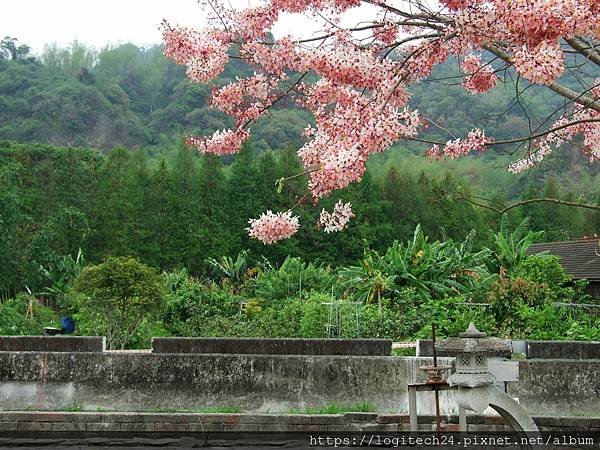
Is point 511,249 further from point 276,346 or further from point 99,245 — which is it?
point 99,245

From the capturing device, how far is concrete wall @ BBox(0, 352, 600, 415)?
32.5ft

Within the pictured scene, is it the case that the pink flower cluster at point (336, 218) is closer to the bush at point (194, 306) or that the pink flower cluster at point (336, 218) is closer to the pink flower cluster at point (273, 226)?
the pink flower cluster at point (273, 226)

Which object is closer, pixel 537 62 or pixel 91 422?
pixel 537 62

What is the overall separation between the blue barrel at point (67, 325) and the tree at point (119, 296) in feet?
12.0

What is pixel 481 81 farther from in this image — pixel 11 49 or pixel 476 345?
pixel 11 49

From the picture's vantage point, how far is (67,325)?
18.0m

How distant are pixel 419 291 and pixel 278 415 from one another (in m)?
7.59

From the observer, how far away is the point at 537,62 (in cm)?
477

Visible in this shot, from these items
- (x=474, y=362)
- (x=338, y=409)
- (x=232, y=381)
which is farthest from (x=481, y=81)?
(x=232, y=381)

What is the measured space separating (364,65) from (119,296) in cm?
905

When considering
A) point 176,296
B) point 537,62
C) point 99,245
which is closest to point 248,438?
point 537,62

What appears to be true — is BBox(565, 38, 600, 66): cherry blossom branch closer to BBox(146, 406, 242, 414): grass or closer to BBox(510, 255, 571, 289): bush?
BBox(146, 406, 242, 414): grass

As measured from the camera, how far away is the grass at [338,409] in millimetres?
9820

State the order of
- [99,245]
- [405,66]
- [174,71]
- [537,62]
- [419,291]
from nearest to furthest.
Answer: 1. [537,62]
2. [405,66]
3. [419,291]
4. [99,245]
5. [174,71]
